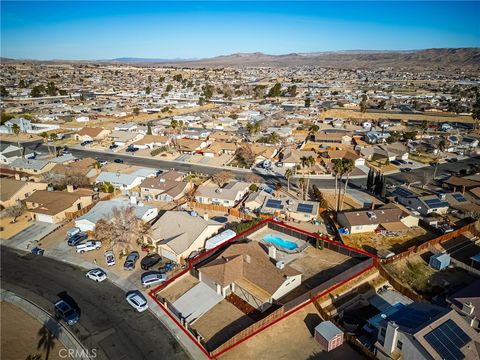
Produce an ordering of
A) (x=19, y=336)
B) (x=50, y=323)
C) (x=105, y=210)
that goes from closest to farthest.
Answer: (x=19, y=336)
(x=50, y=323)
(x=105, y=210)

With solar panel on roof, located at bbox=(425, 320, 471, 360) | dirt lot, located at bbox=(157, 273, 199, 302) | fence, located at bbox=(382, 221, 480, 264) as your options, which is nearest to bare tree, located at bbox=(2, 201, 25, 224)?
dirt lot, located at bbox=(157, 273, 199, 302)

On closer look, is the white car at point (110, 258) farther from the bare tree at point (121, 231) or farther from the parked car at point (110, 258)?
the bare tree at point (121, 231)

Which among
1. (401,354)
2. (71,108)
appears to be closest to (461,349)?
(401,354)

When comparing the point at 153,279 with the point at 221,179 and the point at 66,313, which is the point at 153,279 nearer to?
the point at 66,313

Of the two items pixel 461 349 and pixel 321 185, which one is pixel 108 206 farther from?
pixel 461 349

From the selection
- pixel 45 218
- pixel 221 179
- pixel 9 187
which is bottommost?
pixel 45 218

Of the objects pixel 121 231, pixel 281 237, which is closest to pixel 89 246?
pixel 121 231

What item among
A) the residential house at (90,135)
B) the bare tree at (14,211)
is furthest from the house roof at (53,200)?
the residential house at (90,135)
